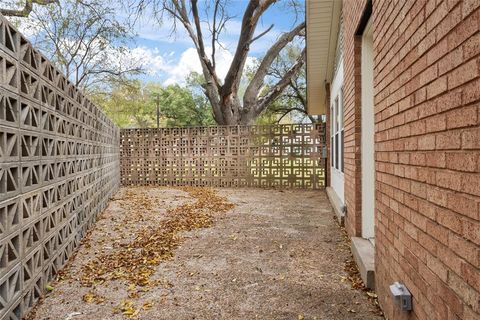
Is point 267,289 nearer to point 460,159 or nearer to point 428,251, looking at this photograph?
point 428,251

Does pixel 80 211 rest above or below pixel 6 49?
below

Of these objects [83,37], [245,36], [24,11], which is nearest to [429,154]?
[245,36]

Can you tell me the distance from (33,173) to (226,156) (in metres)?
10.1

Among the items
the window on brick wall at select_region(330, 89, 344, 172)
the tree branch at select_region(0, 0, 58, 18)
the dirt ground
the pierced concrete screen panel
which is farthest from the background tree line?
the dirt ground

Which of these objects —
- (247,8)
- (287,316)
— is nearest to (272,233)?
(287,316)

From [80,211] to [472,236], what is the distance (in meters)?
5.14

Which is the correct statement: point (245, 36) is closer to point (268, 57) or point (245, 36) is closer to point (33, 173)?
point (268, 57)

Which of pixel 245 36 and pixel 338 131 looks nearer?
pixel 338 131

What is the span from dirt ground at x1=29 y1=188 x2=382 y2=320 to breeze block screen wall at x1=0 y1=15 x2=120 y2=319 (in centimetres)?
33

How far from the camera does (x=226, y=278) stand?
3.82 meters

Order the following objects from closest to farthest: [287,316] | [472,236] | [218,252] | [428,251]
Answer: [472,236] < [428,251] < [287,316] < [218,252]

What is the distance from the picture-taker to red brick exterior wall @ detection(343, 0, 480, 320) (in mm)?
1385

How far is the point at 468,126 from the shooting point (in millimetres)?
1391

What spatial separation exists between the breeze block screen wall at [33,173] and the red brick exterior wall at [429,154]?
2.75m
